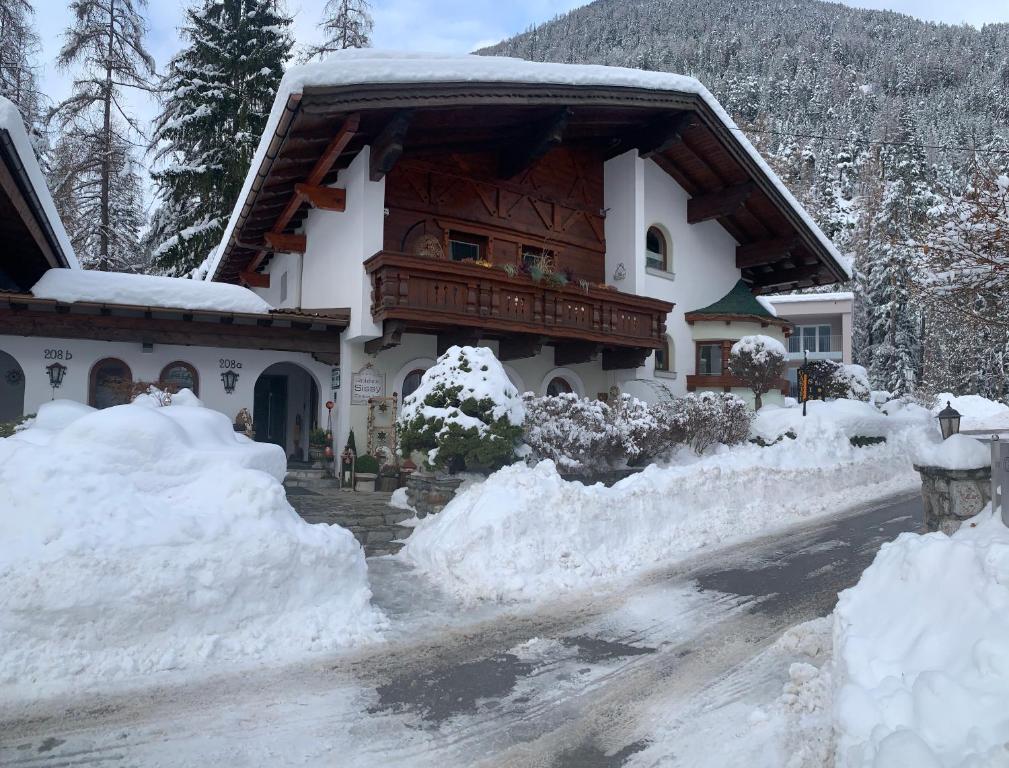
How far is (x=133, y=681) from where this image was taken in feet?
17.3

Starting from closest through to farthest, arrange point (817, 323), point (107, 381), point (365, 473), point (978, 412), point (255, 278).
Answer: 1. point (365, 473)
2. point (107, 381)
3. point (255, 278)
4. point (978, 412)
5. point (817, 323)

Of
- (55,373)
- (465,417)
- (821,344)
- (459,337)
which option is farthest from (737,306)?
(821,344)

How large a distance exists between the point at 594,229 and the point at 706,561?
39.0 ft

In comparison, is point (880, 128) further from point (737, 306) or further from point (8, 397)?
point (8, 397)

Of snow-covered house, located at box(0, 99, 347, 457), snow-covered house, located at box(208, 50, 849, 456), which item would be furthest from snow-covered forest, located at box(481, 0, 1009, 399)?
snow-covered house, located at box(0, 99, 347, 457)

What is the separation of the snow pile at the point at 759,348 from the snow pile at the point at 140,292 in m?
11.1

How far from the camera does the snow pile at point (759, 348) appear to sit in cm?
1808

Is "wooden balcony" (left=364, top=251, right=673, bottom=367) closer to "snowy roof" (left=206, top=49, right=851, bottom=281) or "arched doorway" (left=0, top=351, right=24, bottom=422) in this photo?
"snowy roof" (left=206, top=49, right=851, bottom=281)

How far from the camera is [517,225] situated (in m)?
17.2

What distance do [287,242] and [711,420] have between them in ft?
34.0

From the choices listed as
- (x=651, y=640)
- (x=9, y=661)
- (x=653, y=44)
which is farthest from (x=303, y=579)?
(x=653, y=44)

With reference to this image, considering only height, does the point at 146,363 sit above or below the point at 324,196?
below

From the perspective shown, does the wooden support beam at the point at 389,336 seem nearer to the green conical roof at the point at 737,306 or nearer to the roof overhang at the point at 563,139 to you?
the roof overhang at the point at 563,139

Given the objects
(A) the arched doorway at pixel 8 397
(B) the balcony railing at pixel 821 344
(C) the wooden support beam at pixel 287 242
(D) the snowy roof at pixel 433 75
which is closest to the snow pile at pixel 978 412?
(B) the balcony railing at pixel 821 344
